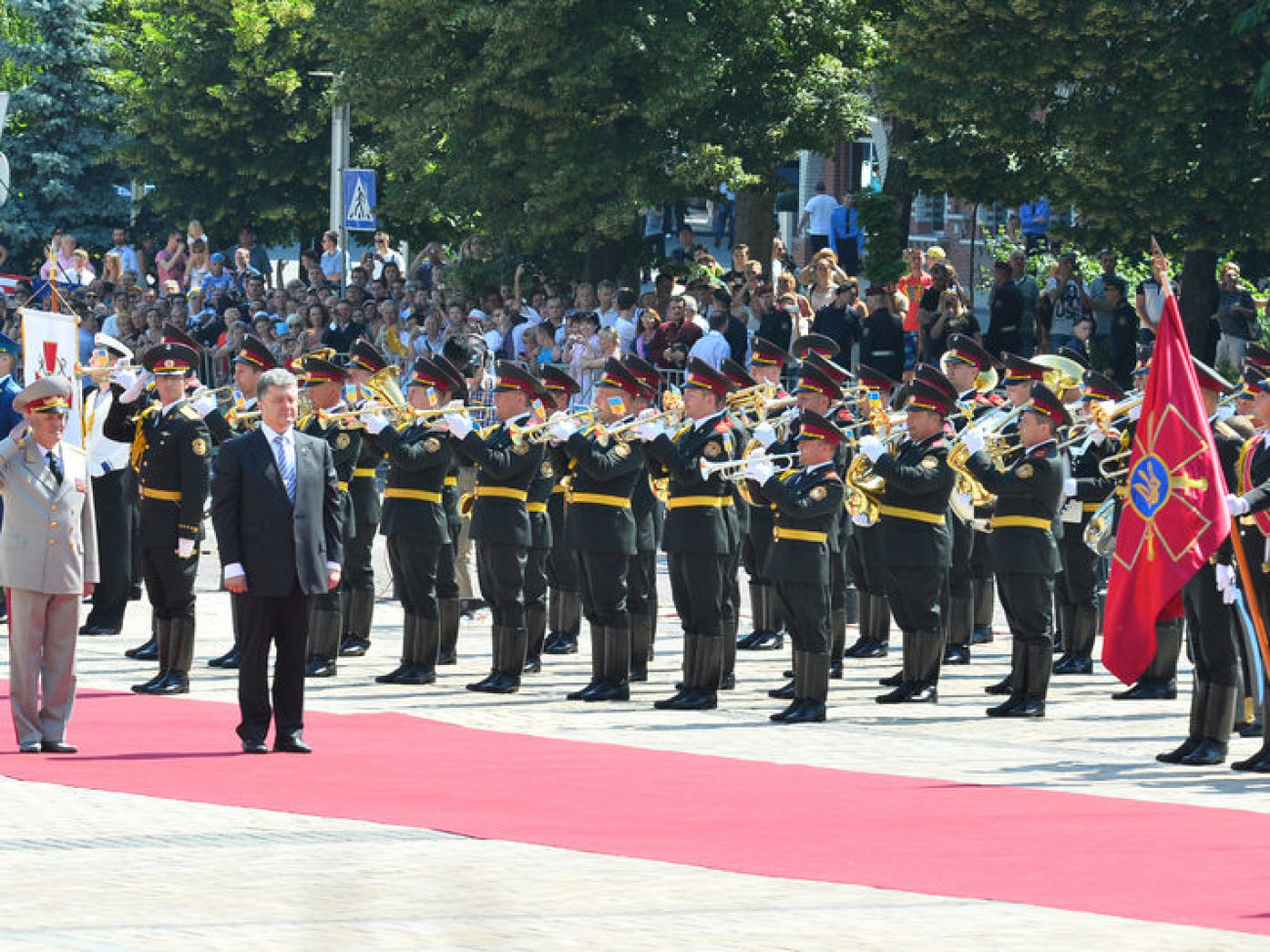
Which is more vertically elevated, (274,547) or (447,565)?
(274,547)

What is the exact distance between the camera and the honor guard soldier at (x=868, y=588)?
1759 centimetres

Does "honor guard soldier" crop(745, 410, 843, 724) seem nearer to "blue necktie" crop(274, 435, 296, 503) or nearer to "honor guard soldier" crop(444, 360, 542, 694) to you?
"honor guard soldier" crop(444, 360, 542, 694)

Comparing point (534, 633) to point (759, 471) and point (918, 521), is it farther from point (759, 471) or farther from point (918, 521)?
point (918, 521)

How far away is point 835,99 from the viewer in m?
28.6

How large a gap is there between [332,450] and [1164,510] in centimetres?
568

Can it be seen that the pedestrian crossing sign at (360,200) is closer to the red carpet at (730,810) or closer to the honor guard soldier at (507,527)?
the honor guard soldier at (507,527)

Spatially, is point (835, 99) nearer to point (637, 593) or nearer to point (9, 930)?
point (637, 593)

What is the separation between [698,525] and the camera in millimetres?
15438

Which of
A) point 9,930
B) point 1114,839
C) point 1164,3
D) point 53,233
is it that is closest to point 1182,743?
point 1114,839

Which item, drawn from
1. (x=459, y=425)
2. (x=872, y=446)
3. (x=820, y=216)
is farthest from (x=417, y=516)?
(x=820, y=216)

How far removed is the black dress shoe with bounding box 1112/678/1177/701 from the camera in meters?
16.2

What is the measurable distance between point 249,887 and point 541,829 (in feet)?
5.73

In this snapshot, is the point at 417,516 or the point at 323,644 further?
the point at 323,644

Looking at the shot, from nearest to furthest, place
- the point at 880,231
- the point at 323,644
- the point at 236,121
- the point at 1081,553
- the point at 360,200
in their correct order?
the point at 323,644
the point at 1081,553
the point at 880,231
the point at 360,200
the point at 236,121
